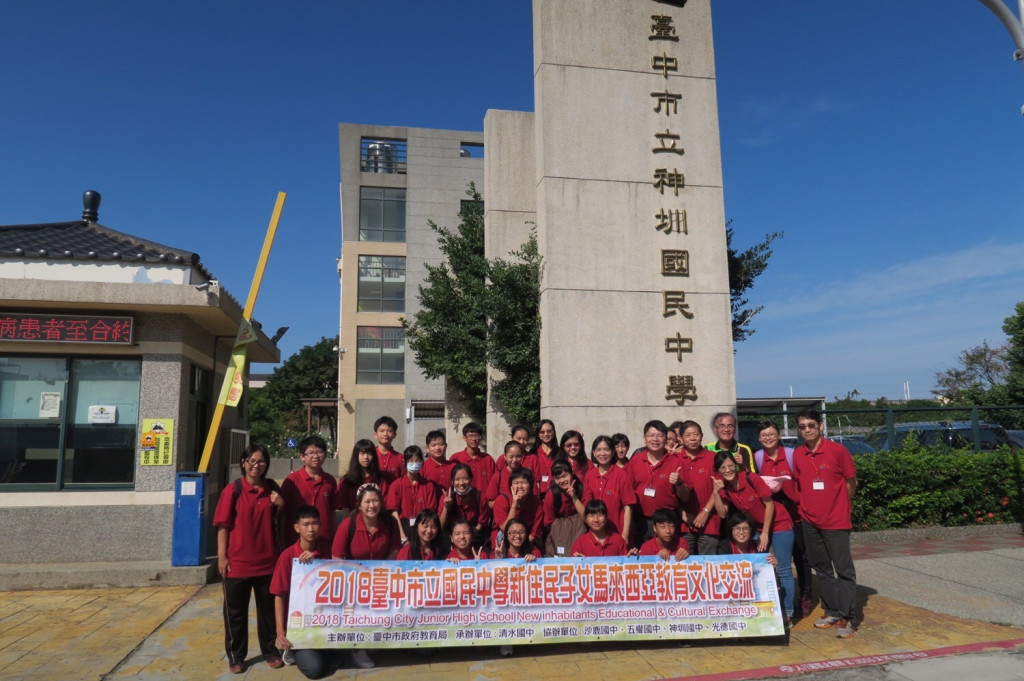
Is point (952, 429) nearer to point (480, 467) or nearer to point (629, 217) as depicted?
point (629, 217)

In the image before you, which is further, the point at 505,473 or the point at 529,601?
the point at 505,473

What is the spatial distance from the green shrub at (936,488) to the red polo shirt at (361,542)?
298 inches

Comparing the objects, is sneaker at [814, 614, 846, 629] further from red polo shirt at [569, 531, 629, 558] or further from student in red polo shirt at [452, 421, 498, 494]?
student in red polo shirt at [452, 421, 498, 494]

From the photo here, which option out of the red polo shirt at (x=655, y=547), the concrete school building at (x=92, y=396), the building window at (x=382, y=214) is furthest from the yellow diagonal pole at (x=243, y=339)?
the building window at (x=382, y=214)

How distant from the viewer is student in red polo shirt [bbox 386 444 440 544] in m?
5.93

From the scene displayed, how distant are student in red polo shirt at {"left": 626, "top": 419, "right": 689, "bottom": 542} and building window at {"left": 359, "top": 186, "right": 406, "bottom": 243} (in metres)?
27.8

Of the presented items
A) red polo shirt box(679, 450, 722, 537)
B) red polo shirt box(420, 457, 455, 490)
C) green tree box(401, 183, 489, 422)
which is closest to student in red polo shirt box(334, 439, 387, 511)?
red polo shirt box(420, 457, 455, 490)

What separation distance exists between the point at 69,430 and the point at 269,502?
4.61 m

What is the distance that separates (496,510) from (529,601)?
83cm

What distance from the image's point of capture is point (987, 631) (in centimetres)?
587

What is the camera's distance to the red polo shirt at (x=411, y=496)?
19.5ft

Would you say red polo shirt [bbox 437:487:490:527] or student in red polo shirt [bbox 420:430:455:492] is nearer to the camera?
red polo shirt [bbox 437:487:490:527]

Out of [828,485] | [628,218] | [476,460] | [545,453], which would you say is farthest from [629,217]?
[828,485]

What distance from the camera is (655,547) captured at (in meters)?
5.65
